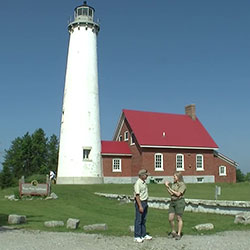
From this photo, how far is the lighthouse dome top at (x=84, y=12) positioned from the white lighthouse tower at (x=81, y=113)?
13 cm

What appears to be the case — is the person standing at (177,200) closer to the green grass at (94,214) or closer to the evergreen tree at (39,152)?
the green grass at (94,214)

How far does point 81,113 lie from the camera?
3247cm

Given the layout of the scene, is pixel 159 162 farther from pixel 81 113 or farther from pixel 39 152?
pixel 39 152

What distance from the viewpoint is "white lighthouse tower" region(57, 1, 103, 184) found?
106ft

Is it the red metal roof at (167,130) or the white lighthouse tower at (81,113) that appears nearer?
the white lighthouse tower at (81,113)

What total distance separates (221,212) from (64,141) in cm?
1977

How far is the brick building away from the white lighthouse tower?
363cm

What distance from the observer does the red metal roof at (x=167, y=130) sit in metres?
38.1

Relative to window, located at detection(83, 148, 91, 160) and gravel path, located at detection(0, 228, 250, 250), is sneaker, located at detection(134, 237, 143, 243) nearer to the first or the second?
gravel path, located at detection(0, 228, 250, 250)

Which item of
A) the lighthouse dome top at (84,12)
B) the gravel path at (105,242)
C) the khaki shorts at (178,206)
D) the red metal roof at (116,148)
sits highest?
the lighthouse dome top at (84,12)

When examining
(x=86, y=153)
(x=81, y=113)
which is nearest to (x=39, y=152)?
(x=86, y=153)

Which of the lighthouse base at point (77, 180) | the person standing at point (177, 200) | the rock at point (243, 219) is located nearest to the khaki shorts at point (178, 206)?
the person standing at point (177, 200)

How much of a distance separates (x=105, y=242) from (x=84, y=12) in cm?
2885

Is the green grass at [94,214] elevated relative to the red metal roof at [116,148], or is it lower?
lower
